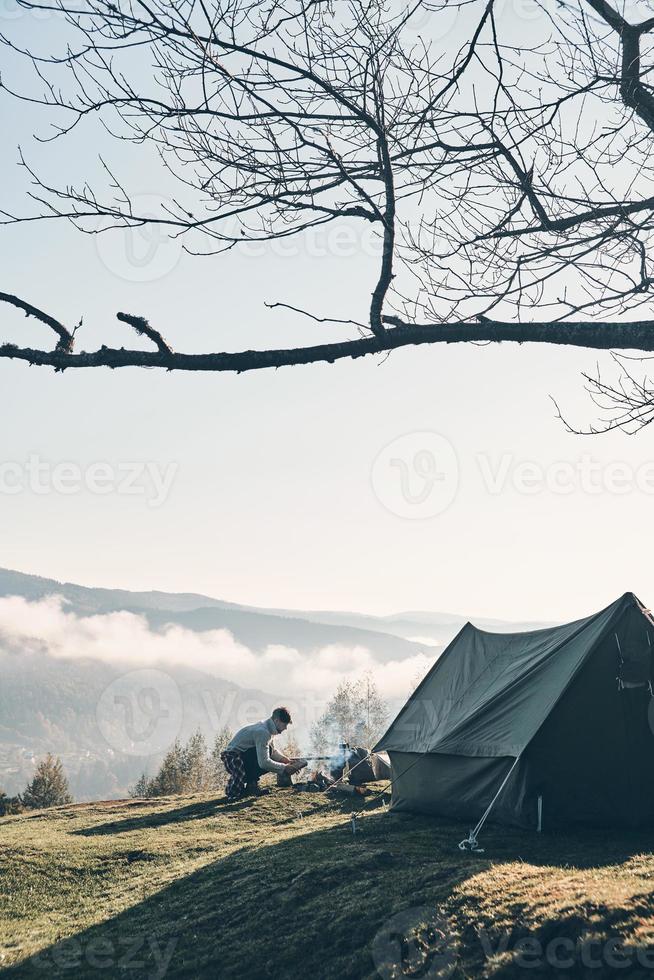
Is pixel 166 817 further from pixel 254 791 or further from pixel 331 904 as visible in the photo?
pixel 331 904

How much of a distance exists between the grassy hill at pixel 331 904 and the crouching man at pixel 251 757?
2805 mm

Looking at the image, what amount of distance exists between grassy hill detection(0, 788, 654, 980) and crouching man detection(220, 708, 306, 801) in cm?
280

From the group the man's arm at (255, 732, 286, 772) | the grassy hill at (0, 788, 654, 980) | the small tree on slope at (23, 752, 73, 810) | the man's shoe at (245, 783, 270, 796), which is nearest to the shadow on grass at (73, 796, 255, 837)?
the man's shoe at (245, 783, 270, 796)

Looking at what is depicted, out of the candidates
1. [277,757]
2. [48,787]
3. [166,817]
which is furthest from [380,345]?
[48,787]

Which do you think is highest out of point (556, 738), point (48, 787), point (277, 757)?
point (556, 738)

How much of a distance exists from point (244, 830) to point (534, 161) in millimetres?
8928

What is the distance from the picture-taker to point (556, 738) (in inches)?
342

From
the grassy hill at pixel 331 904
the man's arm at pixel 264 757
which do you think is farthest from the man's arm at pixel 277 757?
the grassy hill at pixel 331 904

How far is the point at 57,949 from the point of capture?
6.38 metres

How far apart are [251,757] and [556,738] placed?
251 inches

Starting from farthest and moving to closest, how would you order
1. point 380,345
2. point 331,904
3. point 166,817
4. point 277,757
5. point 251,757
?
point 277,757 < point 251,757 < point 166,817 < point 331,904 < point 380,345

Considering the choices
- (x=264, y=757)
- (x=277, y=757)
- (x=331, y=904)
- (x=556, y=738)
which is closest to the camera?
(x=331, y=904)

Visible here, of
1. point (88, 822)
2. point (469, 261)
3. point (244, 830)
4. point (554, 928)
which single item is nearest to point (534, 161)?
point (469, 261)

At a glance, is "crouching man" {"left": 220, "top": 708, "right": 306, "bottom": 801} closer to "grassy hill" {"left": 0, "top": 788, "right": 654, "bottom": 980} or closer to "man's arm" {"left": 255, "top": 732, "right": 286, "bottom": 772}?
"man's arm" {"left": 255, "top": 732, "right": 286, "bottom": 772}
